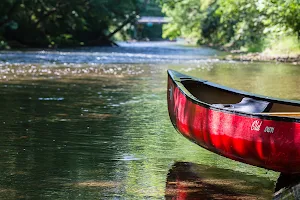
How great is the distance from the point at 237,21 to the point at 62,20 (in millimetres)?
14787

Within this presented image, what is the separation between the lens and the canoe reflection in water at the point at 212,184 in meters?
7.07

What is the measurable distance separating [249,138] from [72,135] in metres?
4.14

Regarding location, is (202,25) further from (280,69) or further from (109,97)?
(109,97)

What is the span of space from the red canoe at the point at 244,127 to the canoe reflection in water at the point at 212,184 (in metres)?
0.37

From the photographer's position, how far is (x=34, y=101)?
1462 centimetres

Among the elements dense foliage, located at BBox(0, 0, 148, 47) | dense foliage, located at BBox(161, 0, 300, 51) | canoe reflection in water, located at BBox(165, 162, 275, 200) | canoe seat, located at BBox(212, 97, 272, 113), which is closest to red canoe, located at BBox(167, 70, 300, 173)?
canoe seat, located at BBox(212, 97, 272, 113)

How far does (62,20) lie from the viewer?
172ft

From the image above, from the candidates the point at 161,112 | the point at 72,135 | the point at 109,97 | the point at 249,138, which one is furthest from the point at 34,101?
the point at 249,138

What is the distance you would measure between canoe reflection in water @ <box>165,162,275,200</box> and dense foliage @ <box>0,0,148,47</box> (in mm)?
35858

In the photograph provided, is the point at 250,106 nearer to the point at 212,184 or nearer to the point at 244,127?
the point at 212,184

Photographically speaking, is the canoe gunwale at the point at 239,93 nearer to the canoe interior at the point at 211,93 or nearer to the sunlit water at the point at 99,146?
the canoe interior at the point at 211,93

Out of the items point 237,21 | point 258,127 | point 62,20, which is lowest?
point 258,127

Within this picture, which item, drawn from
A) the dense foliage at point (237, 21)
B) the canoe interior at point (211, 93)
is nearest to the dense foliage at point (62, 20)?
the dense foliage at point (237, 21)

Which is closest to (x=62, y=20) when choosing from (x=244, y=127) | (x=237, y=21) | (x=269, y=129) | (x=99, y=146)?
(x=237, y=21)
